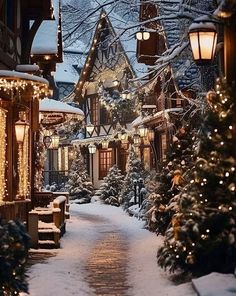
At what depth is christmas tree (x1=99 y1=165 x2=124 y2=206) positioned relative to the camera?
3684 centimetres

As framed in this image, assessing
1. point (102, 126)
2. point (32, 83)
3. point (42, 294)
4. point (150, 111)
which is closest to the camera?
point (42, 294)

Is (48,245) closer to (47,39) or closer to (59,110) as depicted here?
(59,110)

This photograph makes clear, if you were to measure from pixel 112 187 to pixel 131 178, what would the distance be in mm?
4161

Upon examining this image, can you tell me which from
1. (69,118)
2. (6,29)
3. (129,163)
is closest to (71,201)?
(129,163)

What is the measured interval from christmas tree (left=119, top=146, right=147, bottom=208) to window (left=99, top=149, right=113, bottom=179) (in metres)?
8.25

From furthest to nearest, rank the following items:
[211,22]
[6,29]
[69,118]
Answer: [69,118] → [6,29] → [211,22]

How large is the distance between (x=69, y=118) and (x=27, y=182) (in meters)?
4.59

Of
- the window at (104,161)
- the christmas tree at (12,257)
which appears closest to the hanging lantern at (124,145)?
the window at (104,161)

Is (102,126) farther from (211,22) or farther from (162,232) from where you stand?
(211,22)

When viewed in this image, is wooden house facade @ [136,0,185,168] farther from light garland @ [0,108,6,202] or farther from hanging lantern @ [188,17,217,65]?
hanging lantern @ [188,17,217,65]

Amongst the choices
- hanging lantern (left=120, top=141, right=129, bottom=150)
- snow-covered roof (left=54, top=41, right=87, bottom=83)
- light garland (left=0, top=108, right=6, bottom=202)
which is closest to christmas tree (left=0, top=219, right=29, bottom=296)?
light garland (left=0, top=108, right=6, bottom=202)

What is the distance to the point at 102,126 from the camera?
43688 mm

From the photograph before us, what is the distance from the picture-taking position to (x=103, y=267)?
1391 cm

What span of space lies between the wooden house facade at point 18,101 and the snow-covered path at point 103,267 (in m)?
1.98
